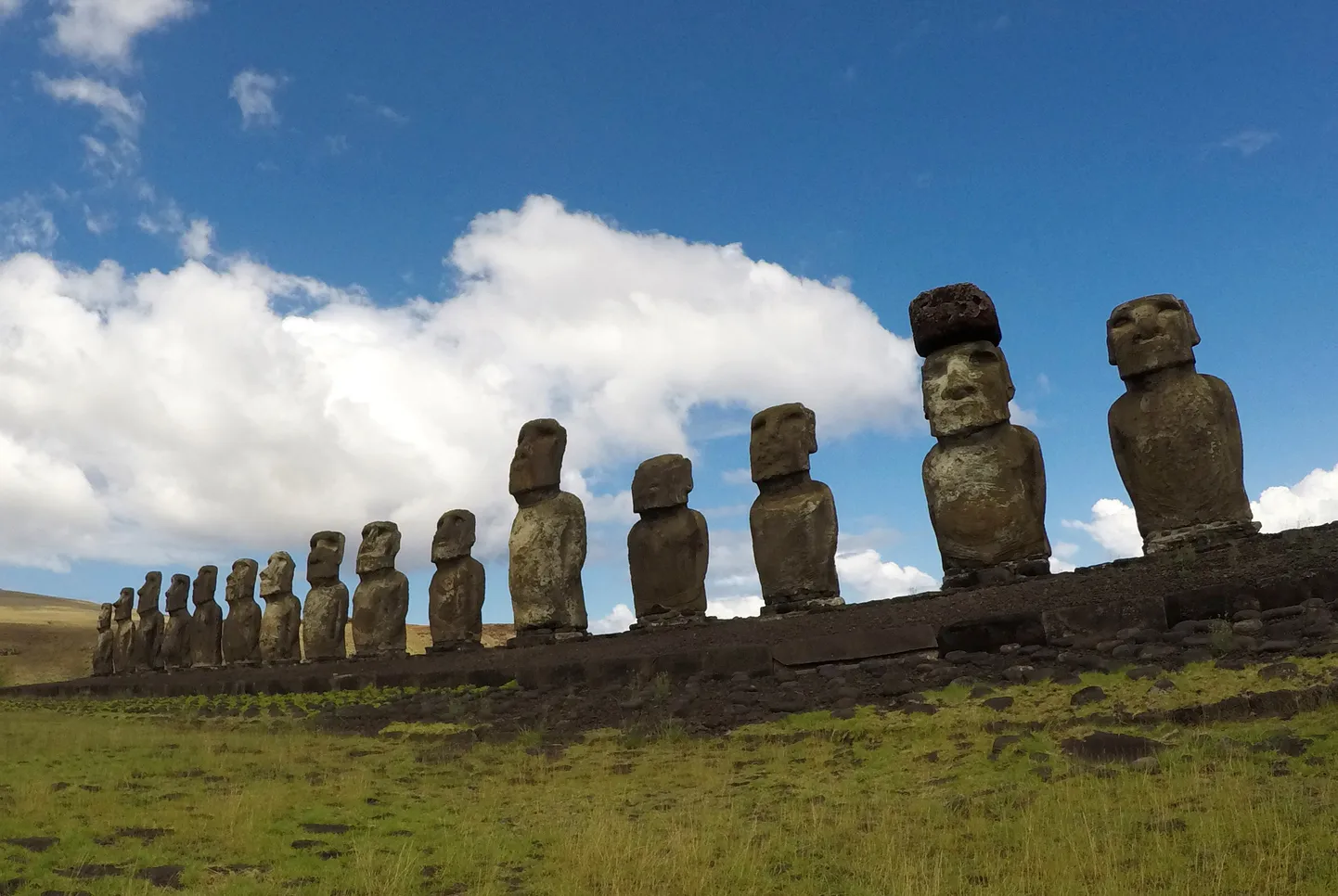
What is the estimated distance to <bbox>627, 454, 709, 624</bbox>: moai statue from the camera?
14086 millimetres

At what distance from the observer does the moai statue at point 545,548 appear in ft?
52.1

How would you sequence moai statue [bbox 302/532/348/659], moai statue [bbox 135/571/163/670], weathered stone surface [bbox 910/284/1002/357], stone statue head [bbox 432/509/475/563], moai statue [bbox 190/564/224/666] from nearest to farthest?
1. weathered stone surface [bbox 910/284/1002/357]
2. stone statue head [bbox 432/509/475/563]
3. moai statue [bbox 302/532/348/659]
4. moai statue [bbox 190/564/224/666]
5. moai statue [bbox 135/571/163/670]

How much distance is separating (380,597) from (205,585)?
10052mm

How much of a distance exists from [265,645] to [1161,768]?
21736 millimetres

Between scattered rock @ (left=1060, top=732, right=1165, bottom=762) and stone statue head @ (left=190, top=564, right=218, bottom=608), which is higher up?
stone statue head @ (left=190, top=564, right=218, bottom=608)

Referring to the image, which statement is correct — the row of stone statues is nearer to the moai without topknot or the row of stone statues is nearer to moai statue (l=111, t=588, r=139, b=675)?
the moai without topknot

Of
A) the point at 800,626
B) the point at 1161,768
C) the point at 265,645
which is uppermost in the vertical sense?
the point at 265,645

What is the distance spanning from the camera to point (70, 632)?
4434 cm

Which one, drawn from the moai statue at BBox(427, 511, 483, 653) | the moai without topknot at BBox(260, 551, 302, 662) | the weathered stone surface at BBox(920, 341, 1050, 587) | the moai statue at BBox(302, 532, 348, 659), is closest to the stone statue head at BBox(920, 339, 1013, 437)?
the weathered stone surface at BBox(920, 341, 1050, 587)

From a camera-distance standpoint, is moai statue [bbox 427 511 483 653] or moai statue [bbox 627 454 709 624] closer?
moai statue [bbox 627 454 709 624]

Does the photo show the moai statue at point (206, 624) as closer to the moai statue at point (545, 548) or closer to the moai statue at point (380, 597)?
the moai statue at point (380, 597)

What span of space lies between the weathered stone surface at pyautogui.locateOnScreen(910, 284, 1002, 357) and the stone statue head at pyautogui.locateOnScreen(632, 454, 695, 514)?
3857mm

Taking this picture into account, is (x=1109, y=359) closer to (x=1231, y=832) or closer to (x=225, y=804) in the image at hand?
(x=1231, y=832)

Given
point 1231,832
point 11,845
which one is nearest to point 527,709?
point 11,845
